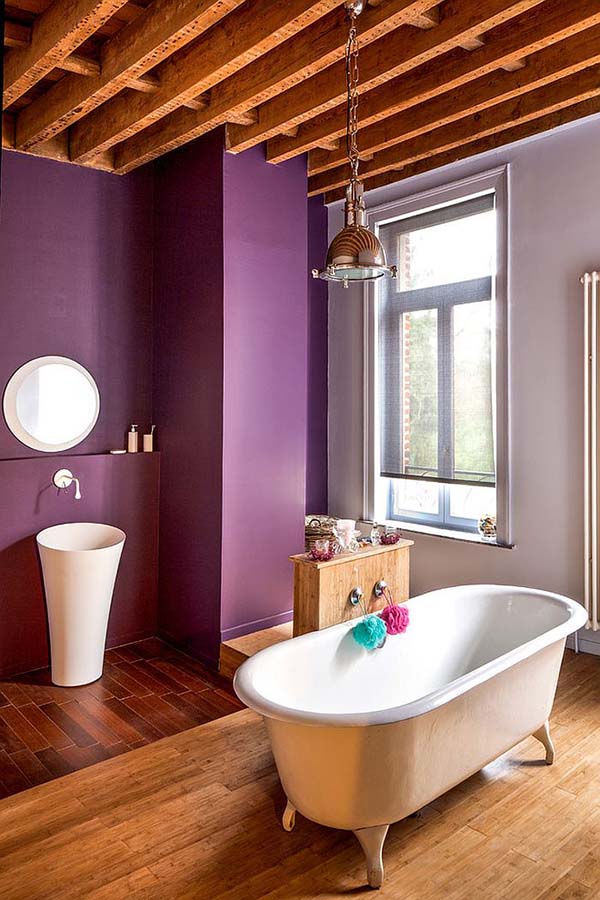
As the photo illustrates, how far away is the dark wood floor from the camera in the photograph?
2.97 m

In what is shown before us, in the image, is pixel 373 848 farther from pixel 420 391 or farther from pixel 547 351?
pixel 420 391

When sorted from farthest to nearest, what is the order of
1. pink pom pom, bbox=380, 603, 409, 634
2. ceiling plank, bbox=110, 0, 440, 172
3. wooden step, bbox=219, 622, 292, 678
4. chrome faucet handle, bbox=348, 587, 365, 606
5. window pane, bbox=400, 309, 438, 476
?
window pane, bbox=400, 309, 438, 476 < wooden step, bbox=219, 622, 292, 678 < chrome faucet handle, bbox=348, 587, 365, 606 < pink pom pom, bbox=380, 603, 409, 634 < ceiling plank, bbox=110, 0, 440, 172

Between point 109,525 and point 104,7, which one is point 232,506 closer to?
point 109,525

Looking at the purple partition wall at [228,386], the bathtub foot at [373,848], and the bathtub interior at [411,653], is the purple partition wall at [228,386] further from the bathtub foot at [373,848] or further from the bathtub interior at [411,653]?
the bathtub foot at [373,848]

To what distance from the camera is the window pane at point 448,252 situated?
447cm

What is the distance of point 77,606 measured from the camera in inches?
143

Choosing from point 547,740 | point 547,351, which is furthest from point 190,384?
point 547,740

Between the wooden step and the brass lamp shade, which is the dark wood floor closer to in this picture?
the wooden step

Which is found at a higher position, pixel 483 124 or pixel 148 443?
pixel 483 124

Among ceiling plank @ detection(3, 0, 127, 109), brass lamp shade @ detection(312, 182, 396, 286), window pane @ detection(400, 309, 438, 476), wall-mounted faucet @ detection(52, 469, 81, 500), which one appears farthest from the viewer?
window pane @ detection(400, 309, 438, 476)

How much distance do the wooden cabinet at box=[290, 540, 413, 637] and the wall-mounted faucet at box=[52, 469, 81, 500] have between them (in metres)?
1.36

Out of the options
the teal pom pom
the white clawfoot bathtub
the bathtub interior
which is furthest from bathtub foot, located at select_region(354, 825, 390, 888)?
the teal pom pom

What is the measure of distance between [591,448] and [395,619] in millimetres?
1686

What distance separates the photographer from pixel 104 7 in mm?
2557
